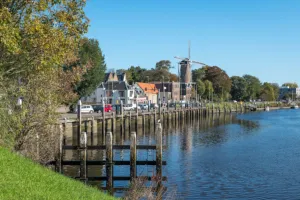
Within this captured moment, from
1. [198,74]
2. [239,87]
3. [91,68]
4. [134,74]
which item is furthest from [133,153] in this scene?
[239,87]

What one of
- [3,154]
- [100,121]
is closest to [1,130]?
[3,154]

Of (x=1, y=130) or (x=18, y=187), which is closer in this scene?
(x=18, y=187)

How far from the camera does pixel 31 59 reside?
1770 cm

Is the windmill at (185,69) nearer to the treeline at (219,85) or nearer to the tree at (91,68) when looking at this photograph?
the treeline at (219,85)

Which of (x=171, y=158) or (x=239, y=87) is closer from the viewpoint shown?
(x=171, y=158)

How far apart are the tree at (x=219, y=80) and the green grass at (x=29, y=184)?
514 feet

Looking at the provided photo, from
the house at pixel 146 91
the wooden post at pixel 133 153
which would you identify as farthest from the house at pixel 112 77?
the wooden post at pixel 133 153

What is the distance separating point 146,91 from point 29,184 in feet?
404

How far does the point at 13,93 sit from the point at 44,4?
14.2 feet

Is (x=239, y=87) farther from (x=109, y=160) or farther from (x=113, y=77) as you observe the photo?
(x=109, y=160)

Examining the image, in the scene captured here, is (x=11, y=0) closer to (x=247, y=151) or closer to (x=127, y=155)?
(x=127, y=155)

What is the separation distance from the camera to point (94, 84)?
70.4 meters

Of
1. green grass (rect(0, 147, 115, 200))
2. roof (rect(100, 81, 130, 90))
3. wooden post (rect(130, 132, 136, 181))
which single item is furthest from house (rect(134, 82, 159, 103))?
green grass (rect(0, 147, 115, 200))

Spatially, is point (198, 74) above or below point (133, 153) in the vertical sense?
above
